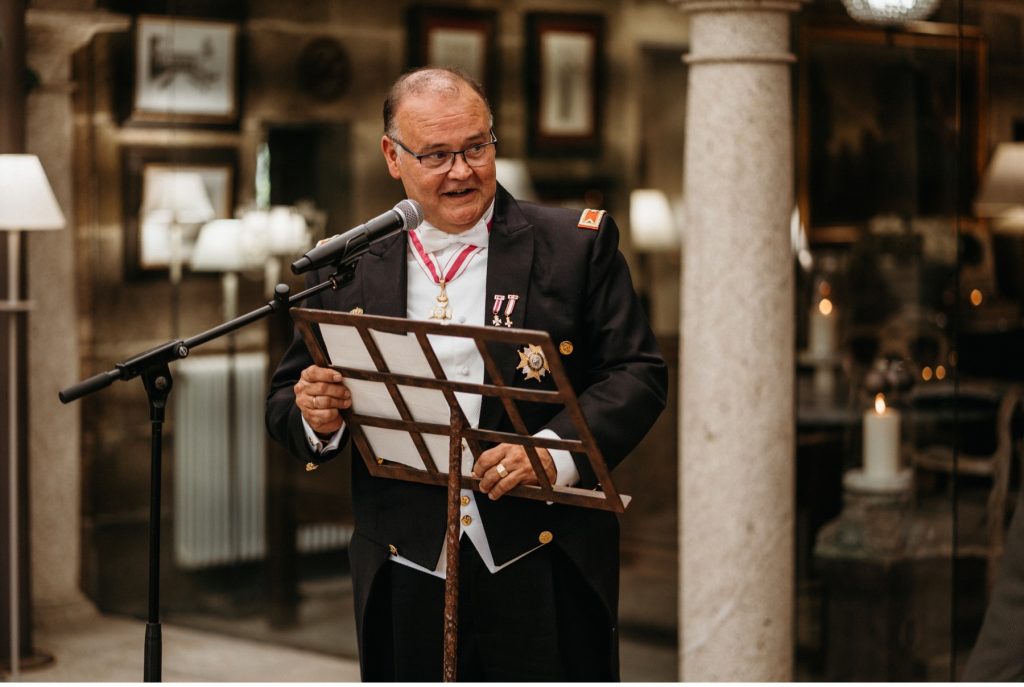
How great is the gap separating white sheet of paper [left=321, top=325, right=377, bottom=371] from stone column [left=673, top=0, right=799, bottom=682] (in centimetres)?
229

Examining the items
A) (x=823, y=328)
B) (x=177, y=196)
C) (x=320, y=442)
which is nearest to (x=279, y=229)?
(x=177, y=196)

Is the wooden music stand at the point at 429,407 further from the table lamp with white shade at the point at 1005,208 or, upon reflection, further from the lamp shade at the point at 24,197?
the table lamp with white shade at the point at 1005,208

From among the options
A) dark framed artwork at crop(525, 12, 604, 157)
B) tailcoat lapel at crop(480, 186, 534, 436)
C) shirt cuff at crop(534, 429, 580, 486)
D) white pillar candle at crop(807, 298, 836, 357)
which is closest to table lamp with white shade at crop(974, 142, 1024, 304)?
white pillar candle at crop(807, 298, 836, 357)

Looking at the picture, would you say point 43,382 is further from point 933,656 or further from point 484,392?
point 484,392

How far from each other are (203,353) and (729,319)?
2475mm

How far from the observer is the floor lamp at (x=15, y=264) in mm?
5098

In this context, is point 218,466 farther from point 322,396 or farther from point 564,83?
point 322,396

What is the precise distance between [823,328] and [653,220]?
2.31 feet

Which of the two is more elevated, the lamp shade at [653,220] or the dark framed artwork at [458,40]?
the dark framed artwork at [458,40]

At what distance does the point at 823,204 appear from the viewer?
17.5 ft

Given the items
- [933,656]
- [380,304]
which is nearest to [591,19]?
[933,656]

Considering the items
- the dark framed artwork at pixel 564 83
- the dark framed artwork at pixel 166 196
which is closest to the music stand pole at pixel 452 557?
the dark framed artwork at pixel 564 83

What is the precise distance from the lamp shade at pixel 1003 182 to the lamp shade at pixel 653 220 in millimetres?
1039

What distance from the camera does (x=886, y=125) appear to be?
525 cm
